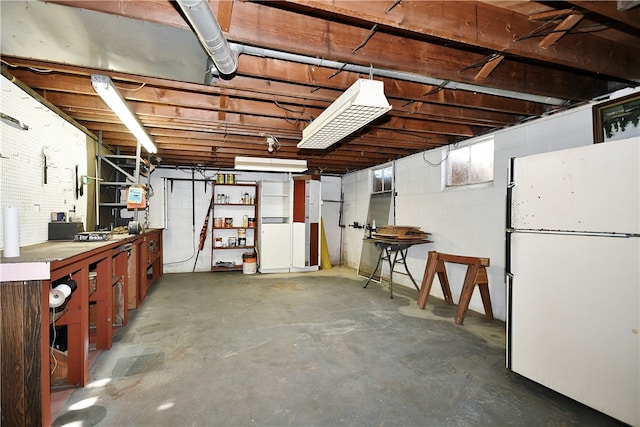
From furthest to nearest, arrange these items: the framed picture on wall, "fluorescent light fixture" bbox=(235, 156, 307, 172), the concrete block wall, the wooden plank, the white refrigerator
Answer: "fluorescent light fixture" bbox=(235, 156, 307, 172) < the concrete block wall < the framed picture on wall < the white refrigerator < the wooden plank

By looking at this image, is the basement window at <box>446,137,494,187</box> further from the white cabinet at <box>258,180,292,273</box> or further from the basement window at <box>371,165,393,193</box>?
the white cabinet at <box>258,180,292,273</box>

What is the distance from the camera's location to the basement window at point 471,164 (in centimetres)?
404

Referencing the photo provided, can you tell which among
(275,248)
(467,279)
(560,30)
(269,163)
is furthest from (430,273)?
(275,248)

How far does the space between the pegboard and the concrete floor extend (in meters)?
1.38

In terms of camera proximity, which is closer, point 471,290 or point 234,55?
point 234,55

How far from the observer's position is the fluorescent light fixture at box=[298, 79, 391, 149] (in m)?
2.17

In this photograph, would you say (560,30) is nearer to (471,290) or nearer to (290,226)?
(471,290)

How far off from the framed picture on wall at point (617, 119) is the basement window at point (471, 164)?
4.06ft

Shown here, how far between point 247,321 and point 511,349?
259 cm

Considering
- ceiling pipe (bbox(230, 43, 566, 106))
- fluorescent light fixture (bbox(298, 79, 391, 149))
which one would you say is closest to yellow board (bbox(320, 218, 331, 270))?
fluorescent light fixture (bbox(298, 79, 391, 149))

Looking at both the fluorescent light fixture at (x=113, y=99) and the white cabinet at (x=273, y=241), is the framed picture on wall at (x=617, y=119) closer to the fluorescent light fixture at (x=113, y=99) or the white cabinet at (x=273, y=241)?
the fluorescent light fixture at (x=113, y=99)

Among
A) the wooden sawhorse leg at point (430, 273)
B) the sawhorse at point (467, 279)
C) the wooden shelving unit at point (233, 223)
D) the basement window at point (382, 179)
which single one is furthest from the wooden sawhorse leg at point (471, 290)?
the wooden shelving unit at point (233, 223)

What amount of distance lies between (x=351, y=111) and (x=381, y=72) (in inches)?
18.4

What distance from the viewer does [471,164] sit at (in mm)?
4305
